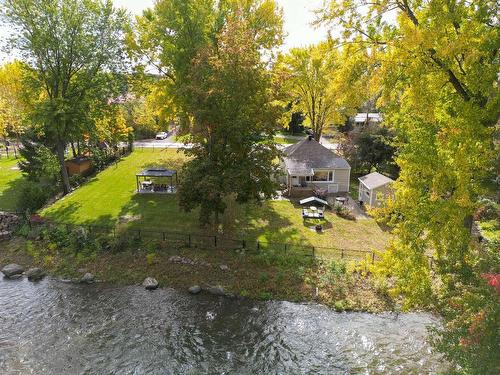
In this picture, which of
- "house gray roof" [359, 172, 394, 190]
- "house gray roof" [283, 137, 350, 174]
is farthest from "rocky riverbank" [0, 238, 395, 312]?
"house gray roof" [283, 137, 350, 174]

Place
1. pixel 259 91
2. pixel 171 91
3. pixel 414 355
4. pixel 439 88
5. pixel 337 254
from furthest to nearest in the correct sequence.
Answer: pixel 171 91, pixel 337 254, pixel 259 91, pixel 414 355, pixel 439 88

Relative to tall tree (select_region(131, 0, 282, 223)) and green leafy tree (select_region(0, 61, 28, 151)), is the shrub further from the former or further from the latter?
green leafy tree (select_region(0, 61, 28, 151))

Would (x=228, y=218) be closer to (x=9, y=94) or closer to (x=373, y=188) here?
(x=373, y=188)

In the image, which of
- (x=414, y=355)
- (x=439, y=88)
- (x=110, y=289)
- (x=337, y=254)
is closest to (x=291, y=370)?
(x=414, y=355)

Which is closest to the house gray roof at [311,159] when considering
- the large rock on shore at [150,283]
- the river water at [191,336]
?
the large rock on shore at [150,283]

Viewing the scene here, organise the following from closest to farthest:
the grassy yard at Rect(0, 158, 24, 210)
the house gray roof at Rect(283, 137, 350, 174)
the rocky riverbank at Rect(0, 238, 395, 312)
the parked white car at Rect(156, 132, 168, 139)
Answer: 1. the rocky riverbank at Rect(0, 238, 395, 312)
2. the grassy yard at Rect(0, 158, 24, 210)
3. the house gray roof at Rect(283, 137, 350, 174)
4. the parked white car at Rect(156, 132, 168, 139)

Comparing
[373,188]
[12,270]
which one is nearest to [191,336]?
[12,270]

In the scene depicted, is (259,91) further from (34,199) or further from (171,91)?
(34,199)
